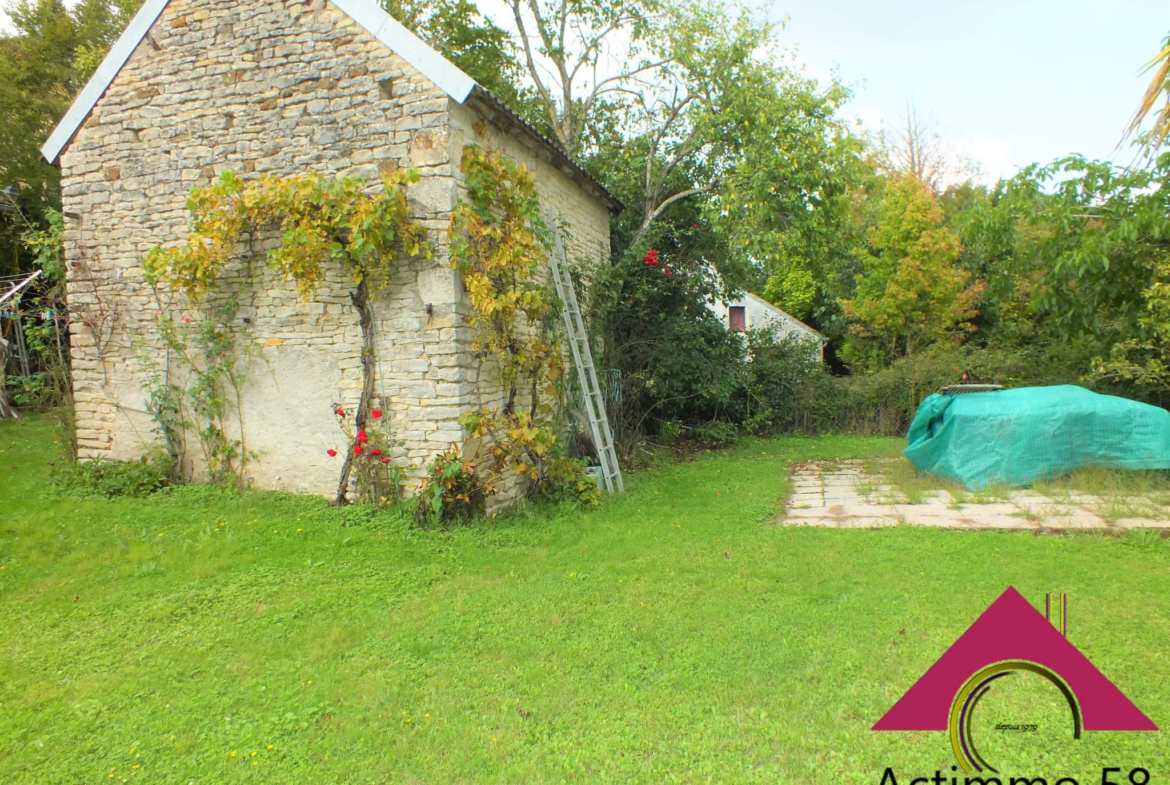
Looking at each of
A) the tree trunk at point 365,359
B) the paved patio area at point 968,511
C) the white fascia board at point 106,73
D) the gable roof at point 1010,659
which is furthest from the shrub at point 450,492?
the white fascia board at point 106,73

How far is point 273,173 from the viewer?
260 inches

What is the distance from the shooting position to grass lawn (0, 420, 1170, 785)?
111 inches

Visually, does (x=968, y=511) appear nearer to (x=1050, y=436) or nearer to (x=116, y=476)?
(x=1050, y=436)

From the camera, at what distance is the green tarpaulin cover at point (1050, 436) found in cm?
666

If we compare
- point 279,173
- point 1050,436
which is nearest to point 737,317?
point 1050,436

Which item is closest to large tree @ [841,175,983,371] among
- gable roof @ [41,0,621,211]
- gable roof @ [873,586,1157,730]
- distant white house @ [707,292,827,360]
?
distant white house @ [707,292,827,360]

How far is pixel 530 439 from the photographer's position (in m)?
6.33

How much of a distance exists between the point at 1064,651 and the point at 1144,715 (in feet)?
3.87

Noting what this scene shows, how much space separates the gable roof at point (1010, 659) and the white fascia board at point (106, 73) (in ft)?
28.4

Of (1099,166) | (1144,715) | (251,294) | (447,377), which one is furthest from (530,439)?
(1099,166)

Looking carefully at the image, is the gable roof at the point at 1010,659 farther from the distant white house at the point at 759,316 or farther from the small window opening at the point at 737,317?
the small window opening at the point at 737,317

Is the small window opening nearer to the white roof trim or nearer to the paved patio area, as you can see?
the paved patio area

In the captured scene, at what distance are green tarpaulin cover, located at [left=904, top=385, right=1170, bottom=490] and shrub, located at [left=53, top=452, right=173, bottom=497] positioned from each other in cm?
864

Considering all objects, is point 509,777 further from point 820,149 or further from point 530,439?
point 820,149
